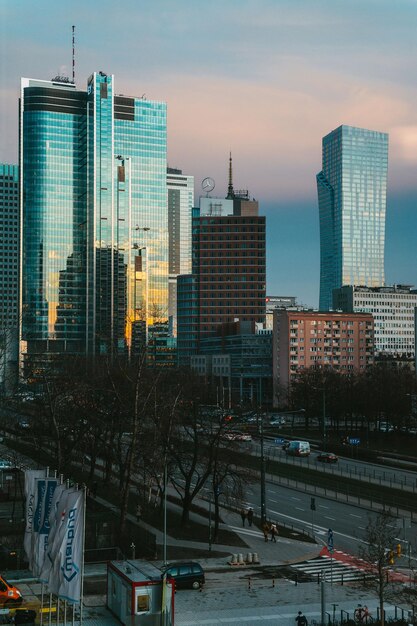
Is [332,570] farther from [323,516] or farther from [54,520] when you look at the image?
[54,520]

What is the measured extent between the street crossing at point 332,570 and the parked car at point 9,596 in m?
15.8

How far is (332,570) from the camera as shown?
45219mm

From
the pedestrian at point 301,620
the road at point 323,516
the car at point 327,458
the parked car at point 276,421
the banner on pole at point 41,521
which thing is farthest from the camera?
the parked car at point 276,421

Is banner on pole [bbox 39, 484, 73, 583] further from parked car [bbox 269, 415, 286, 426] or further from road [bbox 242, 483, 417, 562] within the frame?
parked car [bbox 269, 415, 286, 426]

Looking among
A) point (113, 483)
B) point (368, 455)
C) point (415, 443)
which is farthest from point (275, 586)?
point (415, 443)

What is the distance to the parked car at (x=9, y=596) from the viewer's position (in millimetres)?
36281

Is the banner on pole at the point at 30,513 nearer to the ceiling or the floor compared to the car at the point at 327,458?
nearer to the ceiling

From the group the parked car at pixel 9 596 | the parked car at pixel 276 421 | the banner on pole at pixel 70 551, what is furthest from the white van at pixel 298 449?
the banner on pole at pixel 70 551

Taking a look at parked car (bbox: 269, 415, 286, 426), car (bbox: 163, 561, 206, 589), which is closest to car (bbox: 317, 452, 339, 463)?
parked car (bbox: 269, 415, 286, 426)

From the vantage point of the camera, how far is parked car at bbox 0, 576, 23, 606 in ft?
119

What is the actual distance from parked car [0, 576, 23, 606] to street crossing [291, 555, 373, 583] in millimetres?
15840

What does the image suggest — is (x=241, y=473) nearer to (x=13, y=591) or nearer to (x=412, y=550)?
(x=412, y=550)

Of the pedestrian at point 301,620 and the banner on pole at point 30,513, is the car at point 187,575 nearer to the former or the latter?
the pedestrian at point 301,620

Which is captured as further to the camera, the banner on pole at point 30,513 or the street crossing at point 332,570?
the street crossing at point 332,570
